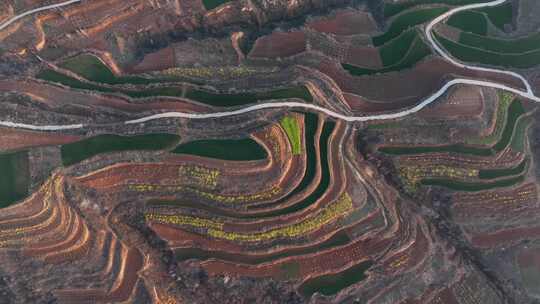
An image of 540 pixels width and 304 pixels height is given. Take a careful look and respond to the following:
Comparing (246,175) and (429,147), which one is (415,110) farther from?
(246,175)

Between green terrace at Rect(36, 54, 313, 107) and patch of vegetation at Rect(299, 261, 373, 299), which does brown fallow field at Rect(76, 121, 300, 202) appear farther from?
patch of vegetation at Rect(299, 261, 373, 299)

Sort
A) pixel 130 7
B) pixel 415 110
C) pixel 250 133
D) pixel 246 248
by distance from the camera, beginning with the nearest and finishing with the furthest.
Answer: pixel 246 248, pixel 250 133, pixel 415 110, pixel 130 7

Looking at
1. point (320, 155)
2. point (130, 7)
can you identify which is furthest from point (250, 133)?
point (130, 7)

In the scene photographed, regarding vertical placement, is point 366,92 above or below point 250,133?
above


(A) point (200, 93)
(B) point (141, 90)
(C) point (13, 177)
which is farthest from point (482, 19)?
(C) point (13, 177)

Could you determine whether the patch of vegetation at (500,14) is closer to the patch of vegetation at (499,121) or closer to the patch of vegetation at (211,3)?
the patch of vegetation at (499,121)

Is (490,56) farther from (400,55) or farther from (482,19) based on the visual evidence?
(400,55)

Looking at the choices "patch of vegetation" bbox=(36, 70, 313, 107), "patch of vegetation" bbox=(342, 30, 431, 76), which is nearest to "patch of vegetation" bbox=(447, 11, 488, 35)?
"patch of vegetation" bbox=(342, 30, 431, 76)
